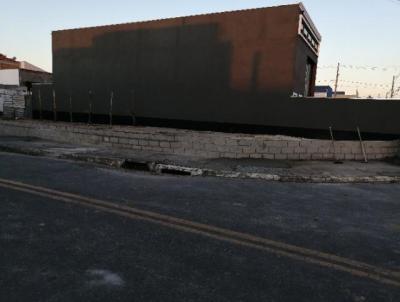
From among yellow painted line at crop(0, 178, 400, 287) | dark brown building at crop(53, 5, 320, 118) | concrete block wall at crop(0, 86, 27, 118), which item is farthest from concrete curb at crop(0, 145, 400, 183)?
concrete block wall at crop(0, 86, 27, 118)

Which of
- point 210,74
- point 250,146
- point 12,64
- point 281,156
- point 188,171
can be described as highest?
point 12,64

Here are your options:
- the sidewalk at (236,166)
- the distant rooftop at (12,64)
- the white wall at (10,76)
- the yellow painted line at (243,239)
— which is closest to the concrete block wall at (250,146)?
the sidewalk at (236,166)

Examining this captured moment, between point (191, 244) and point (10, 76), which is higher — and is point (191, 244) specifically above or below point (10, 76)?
below

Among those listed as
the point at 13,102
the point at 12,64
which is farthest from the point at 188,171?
the point at 12,64

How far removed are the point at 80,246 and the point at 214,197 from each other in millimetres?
3102

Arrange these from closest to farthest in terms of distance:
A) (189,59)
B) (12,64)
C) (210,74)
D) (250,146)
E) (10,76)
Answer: (250,146), (210,74), (189,59), (10,76), (12,64)

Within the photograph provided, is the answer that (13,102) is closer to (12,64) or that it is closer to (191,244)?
(191,244)

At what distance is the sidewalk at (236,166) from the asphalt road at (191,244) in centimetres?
172

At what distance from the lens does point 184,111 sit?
1688cm

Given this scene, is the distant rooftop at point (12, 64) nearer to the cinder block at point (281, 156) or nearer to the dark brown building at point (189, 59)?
the dark brown building at point (189, 59)

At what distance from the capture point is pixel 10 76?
30484mm

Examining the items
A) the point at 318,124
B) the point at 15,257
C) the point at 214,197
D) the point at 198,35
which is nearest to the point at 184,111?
the point at 198,35

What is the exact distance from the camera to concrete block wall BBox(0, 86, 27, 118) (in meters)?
22.8

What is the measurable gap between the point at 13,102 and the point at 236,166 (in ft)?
59.8
